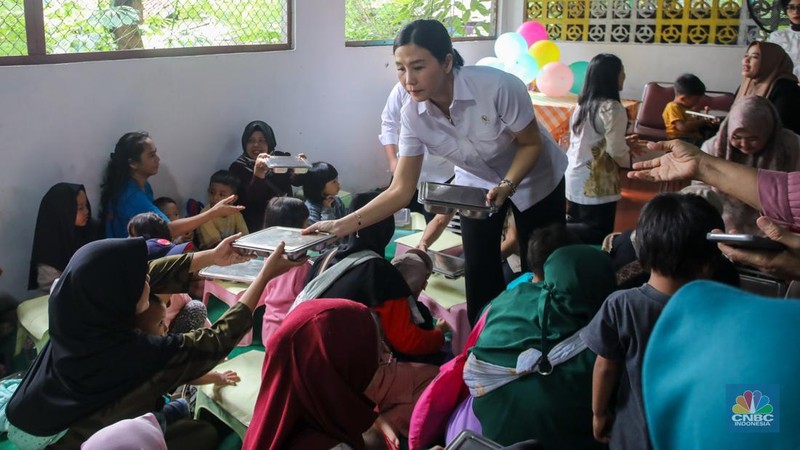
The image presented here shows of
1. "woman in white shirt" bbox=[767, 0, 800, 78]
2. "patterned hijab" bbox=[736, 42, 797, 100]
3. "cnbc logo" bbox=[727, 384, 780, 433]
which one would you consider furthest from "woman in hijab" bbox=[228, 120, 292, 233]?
"cnbc logo" bbox=[727, 384, 780, 433]

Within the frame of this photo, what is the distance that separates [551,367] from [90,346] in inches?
43.1

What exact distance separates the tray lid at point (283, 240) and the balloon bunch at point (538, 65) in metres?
3.83

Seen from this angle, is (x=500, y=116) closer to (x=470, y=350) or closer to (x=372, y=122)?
(x=470, y=350)

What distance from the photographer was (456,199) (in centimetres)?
223

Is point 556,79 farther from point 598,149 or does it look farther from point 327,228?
point 327,228

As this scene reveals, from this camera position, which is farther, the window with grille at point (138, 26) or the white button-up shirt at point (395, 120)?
the white button-up shirt at point (395, 120)

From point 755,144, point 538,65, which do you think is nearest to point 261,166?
point 755,144

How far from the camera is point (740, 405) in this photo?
64 cm

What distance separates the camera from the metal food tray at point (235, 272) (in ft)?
8.07

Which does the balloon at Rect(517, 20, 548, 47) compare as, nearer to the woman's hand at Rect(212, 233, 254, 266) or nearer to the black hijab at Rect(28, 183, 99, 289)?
the black hijab at Rect(28, 183, 99, 289)

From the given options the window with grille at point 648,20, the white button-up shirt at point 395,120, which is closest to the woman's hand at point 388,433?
the white button-up shirt at point 395,120

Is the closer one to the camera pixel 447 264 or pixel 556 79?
pixel 447 264

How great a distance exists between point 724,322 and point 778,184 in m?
→ 0.98

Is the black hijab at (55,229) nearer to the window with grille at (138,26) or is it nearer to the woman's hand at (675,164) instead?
the window with grille at (138,26)
